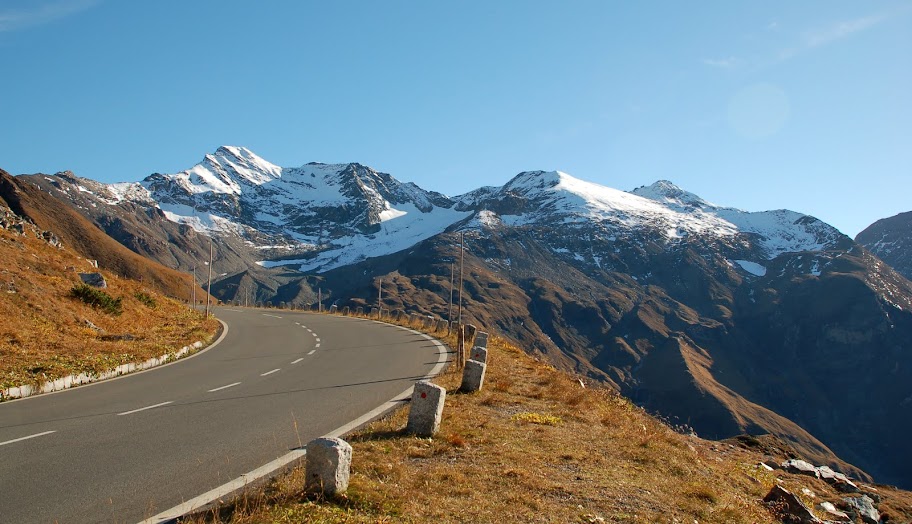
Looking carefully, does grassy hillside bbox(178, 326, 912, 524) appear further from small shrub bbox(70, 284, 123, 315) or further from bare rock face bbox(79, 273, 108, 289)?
bare rock face bbox(79, 273, 108, 289)

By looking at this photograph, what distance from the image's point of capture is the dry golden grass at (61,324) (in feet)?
45.5

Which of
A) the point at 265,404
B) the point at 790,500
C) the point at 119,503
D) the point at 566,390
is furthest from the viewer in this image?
the point at 566,390

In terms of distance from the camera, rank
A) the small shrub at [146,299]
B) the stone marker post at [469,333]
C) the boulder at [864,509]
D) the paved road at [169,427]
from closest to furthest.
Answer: the paved road at [169,427] < the boulder at [864,509] < the stone marker post at [469,333] < the small shrub at [146,299]

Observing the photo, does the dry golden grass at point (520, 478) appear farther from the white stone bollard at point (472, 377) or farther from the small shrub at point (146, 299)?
the small shrub at point (146, 299)

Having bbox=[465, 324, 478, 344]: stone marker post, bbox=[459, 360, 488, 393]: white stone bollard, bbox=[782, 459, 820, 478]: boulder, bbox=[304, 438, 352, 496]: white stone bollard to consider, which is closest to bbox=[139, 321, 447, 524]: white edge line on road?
bbox=[304, 438, 352, 496]: white stone bollard

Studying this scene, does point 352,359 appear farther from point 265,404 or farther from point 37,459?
point 37,459

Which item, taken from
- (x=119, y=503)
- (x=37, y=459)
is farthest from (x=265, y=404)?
(x=119, y=503)

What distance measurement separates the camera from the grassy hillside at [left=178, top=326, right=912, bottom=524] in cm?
576

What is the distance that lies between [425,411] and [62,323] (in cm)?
1392

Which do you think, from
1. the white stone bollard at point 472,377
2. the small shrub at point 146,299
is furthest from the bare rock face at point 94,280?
the white stone bollard at point 472,377

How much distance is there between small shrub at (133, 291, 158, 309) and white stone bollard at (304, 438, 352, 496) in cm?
2302

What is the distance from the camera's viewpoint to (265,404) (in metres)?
11.1

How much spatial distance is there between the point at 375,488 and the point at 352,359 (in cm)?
1236

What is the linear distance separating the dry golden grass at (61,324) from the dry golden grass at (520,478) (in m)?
8.31
